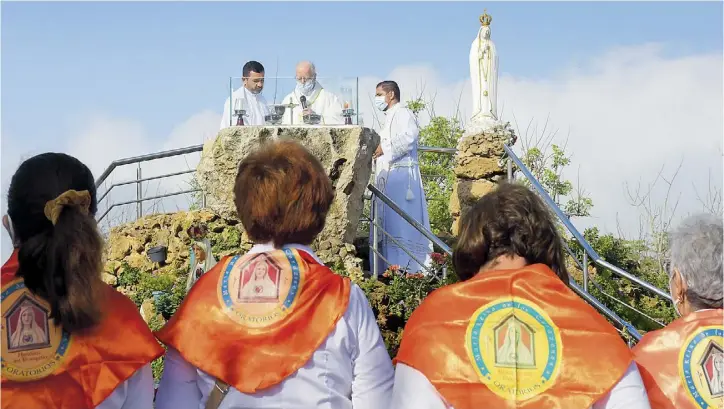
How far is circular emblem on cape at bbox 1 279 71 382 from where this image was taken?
3117 millimetres

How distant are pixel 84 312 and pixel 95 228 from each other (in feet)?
0.93

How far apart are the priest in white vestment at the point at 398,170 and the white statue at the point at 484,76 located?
100 cm

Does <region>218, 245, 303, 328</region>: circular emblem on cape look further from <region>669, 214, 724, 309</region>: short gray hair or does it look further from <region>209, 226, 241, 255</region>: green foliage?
<region>209, 226, 241, 255</region>: green foliage

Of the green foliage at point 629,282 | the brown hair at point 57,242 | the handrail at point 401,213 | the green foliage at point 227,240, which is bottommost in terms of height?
the green foliage at point 629,282

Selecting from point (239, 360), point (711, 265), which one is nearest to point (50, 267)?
point (239, 360)

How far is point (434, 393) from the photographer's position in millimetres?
3215

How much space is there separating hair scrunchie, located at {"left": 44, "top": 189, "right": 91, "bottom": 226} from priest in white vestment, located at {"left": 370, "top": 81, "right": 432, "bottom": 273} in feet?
24.1

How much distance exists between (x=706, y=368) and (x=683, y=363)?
0.08m

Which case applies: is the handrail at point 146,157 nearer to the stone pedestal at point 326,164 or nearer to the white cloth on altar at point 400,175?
the stone pedestal at point 326,164

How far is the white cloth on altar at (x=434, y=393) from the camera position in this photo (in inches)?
123

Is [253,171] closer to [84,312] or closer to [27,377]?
[84,312]

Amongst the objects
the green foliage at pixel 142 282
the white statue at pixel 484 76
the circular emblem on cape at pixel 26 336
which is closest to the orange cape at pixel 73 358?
the circular emblem on cape at pixel 26 336

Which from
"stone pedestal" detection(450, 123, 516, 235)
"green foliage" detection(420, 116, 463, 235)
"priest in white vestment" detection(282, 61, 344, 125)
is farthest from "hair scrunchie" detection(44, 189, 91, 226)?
"green foliage" detection(420, 116, 463, 235)

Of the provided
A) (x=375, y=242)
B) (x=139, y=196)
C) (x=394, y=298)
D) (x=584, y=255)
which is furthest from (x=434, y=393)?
(x=139, y=196)
